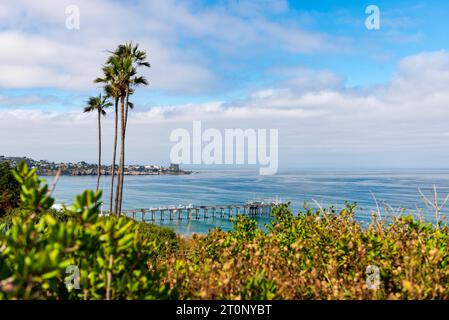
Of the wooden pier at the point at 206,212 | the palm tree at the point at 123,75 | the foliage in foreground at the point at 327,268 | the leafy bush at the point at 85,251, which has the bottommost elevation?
the wooden pier at the point at 206,212

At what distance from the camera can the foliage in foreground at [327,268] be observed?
11.8 feet

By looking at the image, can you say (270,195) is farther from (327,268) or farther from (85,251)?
(85,251)

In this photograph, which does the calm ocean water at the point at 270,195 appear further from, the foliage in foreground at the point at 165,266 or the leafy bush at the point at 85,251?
the leafy bush at the point at 85,251

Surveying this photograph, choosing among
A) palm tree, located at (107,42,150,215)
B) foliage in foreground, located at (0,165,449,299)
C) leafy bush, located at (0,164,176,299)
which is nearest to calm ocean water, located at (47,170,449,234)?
palm tree, located at (107,42,150,215)

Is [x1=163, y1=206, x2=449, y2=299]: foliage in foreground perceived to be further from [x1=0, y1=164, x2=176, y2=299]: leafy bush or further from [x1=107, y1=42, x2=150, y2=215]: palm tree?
[x1=107, y1=42, x2=150, y2=215]: palm tree

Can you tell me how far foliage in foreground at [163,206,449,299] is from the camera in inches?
142

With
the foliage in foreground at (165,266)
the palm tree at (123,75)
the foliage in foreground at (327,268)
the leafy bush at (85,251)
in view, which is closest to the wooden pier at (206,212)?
the palm tree at (123,75)

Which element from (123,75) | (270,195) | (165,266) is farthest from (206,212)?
(165,266)

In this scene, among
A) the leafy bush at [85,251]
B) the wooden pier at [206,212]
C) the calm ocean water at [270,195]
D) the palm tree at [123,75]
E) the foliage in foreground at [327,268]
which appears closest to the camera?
the leafy bush at [85,251]

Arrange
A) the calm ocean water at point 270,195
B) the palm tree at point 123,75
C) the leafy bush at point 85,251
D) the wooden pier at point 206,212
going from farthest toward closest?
the wooden pier at point 206,212
the calm ocean water at point 270,195
the palm tree at point 123,75
the leafy bush at point 85,251

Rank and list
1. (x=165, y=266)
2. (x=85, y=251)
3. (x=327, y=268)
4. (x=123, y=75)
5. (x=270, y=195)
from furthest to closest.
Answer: (x=270, y=195), (x=123, y=75), (x=327, y=268), (x=165, y=266), (x=85, y=251)

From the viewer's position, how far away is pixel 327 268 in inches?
191

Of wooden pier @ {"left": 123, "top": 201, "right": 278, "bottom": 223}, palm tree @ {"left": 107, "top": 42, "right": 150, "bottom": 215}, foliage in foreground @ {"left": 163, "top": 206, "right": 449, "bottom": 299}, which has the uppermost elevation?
palm tree @ {"left": 107, "top": 42, "right": 150, "bottom": 215}
